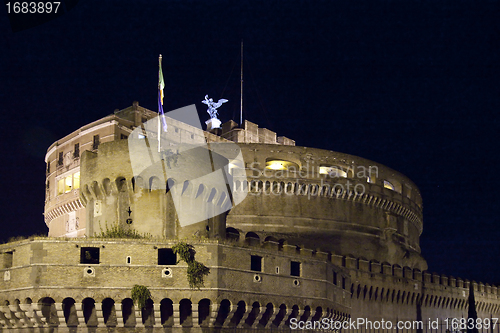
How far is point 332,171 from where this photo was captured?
64562 millimetres

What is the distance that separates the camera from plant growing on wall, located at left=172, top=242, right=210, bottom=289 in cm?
3579

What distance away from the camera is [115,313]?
116ft

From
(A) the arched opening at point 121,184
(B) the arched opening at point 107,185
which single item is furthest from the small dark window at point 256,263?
(B) the arched opening at point 107,185

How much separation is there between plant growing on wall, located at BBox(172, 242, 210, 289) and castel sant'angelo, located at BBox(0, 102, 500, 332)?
18cm

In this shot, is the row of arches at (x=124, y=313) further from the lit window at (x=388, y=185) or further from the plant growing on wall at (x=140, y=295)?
the lit window at (x=388, y=185)

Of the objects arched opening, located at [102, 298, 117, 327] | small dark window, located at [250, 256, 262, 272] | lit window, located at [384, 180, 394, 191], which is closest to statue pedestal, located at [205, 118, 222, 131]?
lit window, located at [384, 180, 394, 191]

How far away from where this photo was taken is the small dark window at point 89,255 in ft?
117

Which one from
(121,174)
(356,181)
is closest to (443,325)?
(356,181)

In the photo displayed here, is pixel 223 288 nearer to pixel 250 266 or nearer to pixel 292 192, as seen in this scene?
pixel 250 266

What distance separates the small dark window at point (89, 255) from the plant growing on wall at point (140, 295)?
2859mm

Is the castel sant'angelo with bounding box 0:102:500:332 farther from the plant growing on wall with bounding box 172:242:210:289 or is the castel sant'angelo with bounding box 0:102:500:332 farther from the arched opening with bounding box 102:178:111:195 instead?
the plant growing on wall with bounding box 172:242:210:289

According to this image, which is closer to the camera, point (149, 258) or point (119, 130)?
point (149, 258)

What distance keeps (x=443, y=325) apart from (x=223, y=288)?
36.2 m

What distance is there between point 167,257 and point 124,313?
11.4ft
